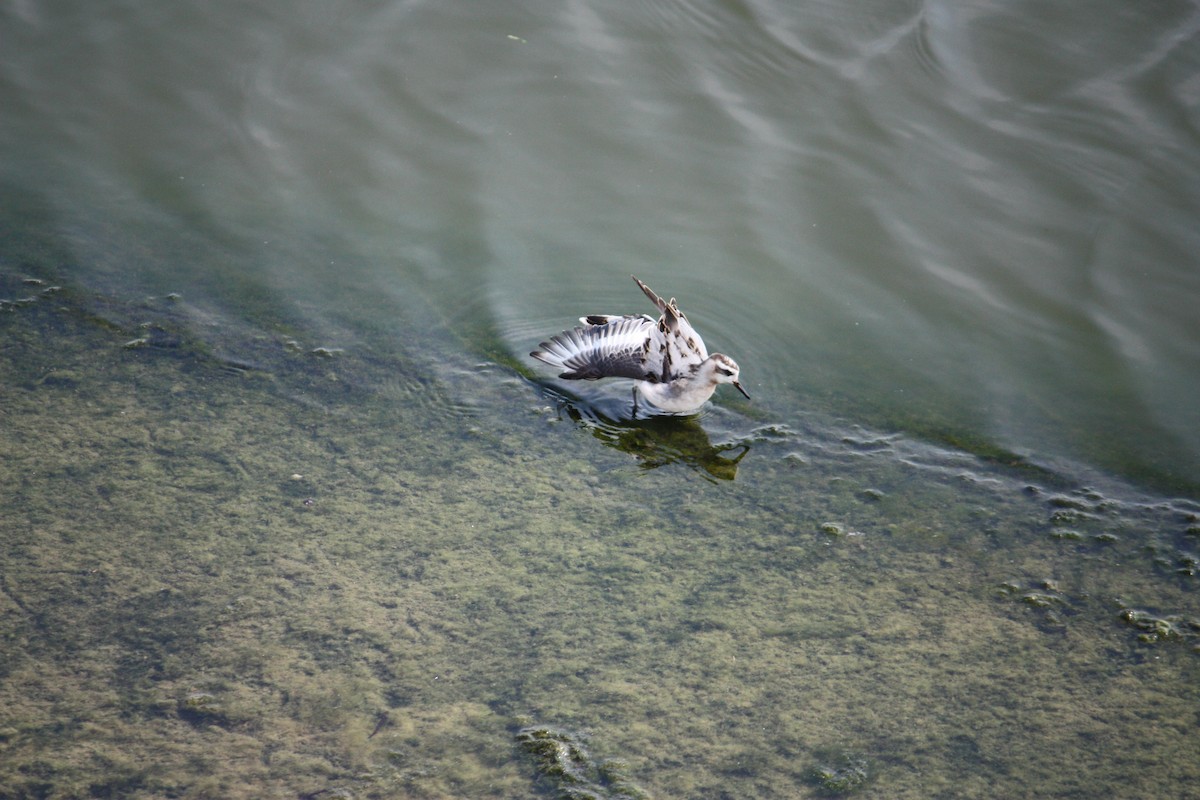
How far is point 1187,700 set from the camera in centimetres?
333

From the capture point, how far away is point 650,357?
14.9 ft

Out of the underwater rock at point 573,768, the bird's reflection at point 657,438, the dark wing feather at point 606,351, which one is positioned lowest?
the underwater rock at point 573,768

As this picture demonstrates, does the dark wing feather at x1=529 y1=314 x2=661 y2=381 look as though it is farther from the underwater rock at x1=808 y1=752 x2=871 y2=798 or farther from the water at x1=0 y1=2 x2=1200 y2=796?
the underwater rock at x1=808 y1=752 x2=871 y2=798

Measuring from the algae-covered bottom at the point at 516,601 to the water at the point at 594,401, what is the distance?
0.01 meters

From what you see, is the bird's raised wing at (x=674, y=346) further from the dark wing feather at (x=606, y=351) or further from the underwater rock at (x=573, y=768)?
the underwater rock at (x=573, y=768)

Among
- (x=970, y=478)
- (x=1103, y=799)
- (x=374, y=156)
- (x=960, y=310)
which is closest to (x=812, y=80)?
(x=960, y=310)

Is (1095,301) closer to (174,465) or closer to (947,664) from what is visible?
(947,664)

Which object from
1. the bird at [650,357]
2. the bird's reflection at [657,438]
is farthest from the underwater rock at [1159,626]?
the bird at [650,357]

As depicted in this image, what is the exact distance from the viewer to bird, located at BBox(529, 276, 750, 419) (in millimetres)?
4465

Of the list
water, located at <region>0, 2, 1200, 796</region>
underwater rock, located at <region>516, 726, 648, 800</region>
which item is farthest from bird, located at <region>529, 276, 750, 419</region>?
underwater rock, located at <region>516, 726, 648, 800</region>

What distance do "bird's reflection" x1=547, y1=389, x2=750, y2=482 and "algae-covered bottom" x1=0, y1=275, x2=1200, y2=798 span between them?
0.04 m

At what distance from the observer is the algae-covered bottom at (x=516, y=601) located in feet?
9.70

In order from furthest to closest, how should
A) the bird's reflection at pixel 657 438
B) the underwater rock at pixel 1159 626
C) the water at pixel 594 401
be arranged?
1. the bird's reflection at pixel 657 438
2. the underwater rock at pixel 1159 626
3. the water at pixel 594 401

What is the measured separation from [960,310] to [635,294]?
1.61 metres
